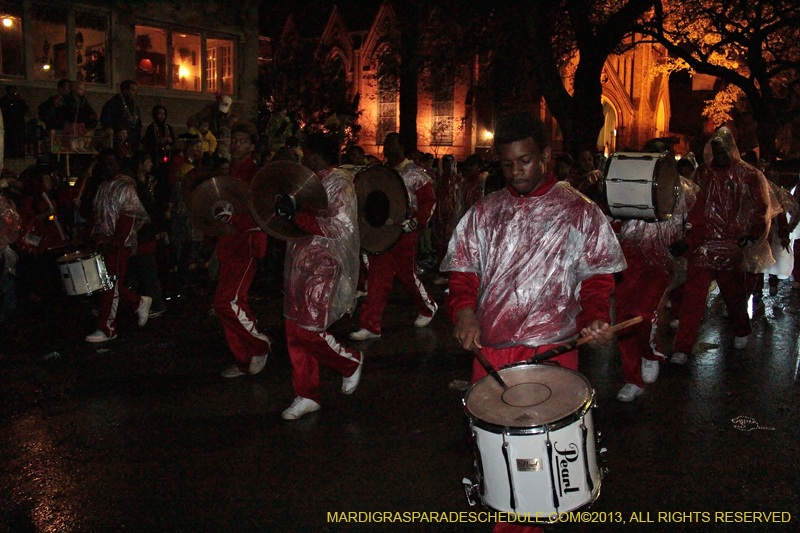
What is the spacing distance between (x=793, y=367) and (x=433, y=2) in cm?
1418

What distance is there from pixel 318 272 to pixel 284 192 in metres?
0.62

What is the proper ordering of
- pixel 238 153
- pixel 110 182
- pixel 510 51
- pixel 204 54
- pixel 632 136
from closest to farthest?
pixel 238 153 < pixel 110 182 < pixel 204 54 < pixel 510 51 < pixel 632 136

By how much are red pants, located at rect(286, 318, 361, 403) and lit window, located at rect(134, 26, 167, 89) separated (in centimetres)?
1312

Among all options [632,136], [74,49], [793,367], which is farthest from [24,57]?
[632,136]

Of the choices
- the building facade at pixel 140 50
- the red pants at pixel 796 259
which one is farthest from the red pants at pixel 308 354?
the building facade at pixel 140 50

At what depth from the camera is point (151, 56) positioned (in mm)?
17359

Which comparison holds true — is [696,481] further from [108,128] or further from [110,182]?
[108,128]

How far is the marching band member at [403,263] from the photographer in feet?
27.0

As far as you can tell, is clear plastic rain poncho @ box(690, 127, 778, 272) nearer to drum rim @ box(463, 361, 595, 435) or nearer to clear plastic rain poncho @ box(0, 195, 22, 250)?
drum rim @ box(463, 361, 595, 435)

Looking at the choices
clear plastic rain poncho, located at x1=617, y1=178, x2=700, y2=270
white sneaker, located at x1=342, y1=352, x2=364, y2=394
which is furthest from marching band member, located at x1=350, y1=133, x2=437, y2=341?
clear plastic rain poncho, located at x1=617, y1=178, x2=700, y2=270

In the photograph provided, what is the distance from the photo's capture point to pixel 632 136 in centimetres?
4081

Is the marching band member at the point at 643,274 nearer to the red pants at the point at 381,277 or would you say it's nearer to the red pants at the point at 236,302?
the red pants at the point at 381,277

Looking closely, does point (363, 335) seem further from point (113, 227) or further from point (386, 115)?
point (386, 115)

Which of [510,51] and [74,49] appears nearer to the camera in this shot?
[74,49]
